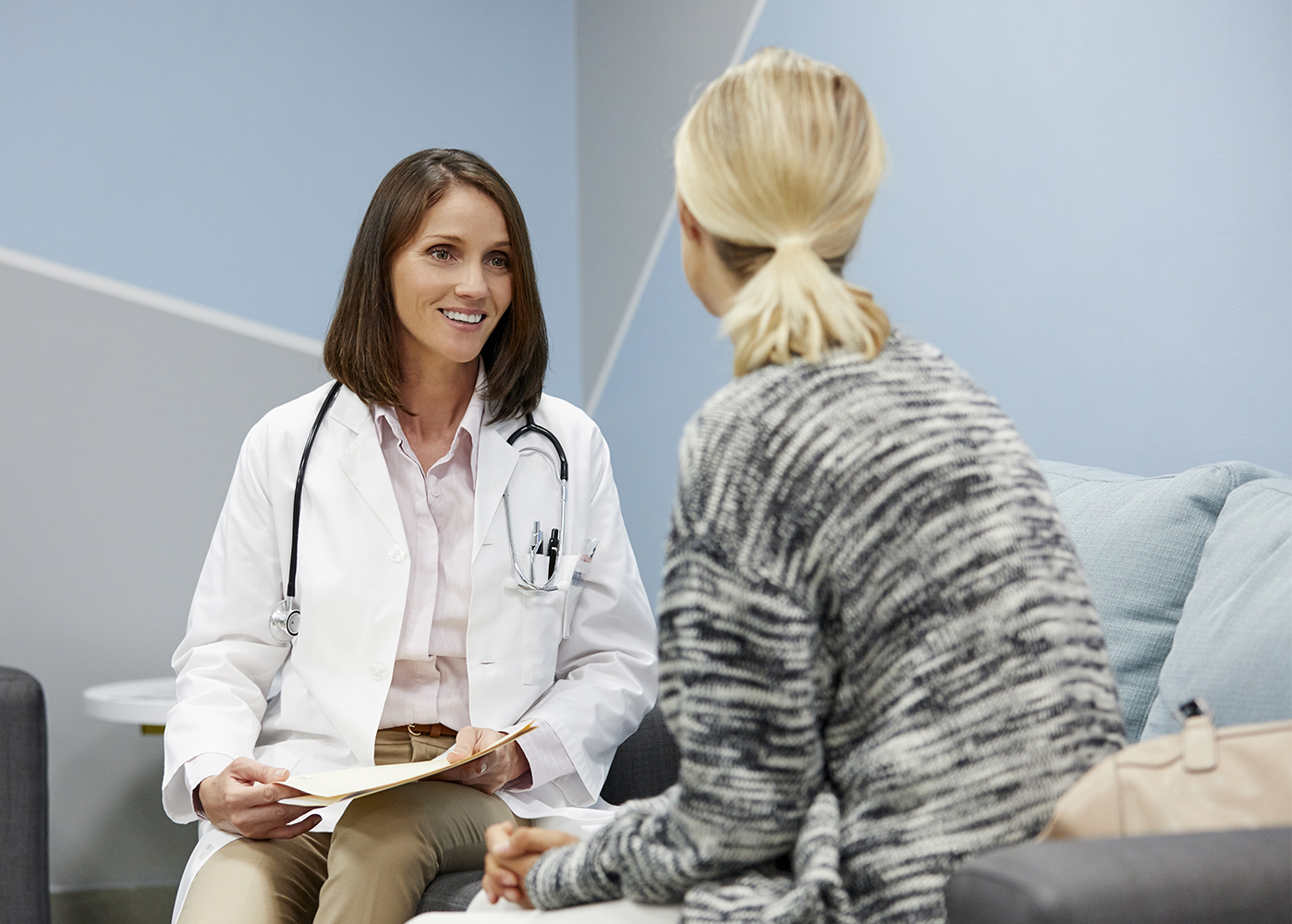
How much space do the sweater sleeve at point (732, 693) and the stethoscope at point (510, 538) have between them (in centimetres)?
80

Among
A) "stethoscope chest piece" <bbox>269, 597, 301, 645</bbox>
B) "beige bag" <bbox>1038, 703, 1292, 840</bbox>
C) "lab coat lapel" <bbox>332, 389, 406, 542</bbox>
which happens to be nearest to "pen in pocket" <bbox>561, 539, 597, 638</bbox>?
"lab coat lapel" <bbox>332, 389, 406, 542</bbox>

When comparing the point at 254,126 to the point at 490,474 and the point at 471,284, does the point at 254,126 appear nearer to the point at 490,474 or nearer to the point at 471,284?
the point at 471,284

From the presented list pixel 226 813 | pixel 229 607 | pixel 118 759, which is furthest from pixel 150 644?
pixel 226 813

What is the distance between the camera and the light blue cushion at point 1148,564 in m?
1.48

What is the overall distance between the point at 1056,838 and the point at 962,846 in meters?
0.07

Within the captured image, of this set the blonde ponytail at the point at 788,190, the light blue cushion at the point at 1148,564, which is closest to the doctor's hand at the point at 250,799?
the blonde ponytail at the point at 788,190

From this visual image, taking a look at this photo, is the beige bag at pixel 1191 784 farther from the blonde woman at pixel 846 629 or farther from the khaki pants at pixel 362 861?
the khaki pants at pixel 362 861

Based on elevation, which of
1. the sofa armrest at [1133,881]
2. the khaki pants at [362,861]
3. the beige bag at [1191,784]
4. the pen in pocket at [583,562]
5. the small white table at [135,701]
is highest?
the beige bag at [1191,784]

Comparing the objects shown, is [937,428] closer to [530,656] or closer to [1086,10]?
[530,656]

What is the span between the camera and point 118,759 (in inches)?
108

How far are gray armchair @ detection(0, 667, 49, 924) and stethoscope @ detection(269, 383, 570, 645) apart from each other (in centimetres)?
47

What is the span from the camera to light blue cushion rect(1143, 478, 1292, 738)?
50.5 inches

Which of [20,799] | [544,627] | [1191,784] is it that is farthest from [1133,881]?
[20,799]

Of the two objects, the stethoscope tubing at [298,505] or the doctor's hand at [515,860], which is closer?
the doctor's hand at [515,860]
